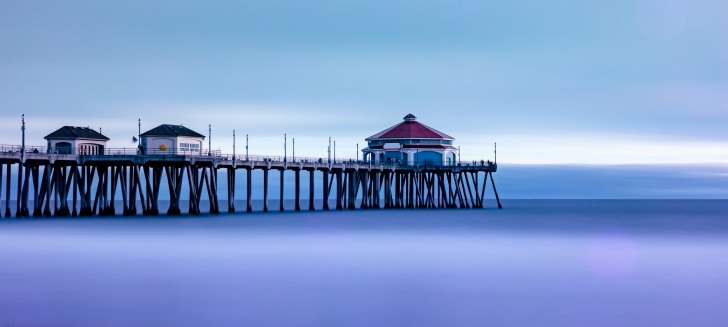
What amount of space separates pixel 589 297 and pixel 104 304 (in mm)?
14265

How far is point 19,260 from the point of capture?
40.3 meters

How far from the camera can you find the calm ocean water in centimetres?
2859

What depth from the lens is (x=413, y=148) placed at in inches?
3435

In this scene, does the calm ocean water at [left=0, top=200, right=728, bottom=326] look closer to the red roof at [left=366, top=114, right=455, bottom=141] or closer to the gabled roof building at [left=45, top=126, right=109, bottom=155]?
the gabled roof building at [left=45, top=126, right=109, bottom=155]

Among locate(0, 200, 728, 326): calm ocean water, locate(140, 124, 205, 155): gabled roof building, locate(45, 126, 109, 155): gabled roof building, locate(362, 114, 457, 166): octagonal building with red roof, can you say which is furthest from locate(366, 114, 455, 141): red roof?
locate(45, 126, 109, 155): gabled roof building

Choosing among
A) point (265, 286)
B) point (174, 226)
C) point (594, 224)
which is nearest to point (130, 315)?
point (265, 286)

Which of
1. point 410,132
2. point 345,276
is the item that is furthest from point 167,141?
point 345,276

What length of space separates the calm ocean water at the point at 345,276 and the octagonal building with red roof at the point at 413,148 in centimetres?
2489

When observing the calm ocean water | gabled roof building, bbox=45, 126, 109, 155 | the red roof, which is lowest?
the calm ocean water

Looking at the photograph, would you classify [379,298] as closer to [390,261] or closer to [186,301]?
[186,301]

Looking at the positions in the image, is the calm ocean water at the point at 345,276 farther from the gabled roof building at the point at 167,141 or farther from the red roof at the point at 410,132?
the red roof at the point at 410,132

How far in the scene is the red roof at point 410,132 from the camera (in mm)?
87875

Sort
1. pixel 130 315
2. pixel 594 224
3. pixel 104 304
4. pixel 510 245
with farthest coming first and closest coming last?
pixel 594 224, pixel 510 245, pixel 104 304, pixel 130 315

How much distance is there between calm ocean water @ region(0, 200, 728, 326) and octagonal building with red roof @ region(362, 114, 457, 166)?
24.9 metres
